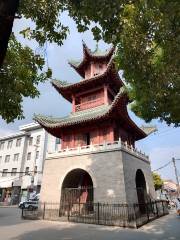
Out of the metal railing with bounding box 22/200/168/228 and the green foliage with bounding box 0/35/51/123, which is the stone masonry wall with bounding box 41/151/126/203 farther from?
the green foliage with bounding box 0/35/51/123

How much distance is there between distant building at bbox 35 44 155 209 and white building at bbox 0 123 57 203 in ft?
60.5

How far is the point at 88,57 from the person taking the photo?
2536 cm

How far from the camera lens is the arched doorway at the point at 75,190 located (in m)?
19.4

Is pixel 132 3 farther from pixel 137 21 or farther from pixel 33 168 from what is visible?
pixel 33 168

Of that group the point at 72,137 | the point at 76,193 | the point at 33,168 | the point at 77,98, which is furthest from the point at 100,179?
the point at 33,168

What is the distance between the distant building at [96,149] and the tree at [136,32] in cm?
967

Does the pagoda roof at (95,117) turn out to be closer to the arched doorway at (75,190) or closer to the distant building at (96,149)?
the distant building at (96,149)

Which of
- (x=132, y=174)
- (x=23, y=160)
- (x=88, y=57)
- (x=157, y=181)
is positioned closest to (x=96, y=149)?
(x=132, y=174)

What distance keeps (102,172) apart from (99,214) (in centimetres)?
299

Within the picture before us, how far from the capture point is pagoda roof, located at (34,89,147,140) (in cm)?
1914

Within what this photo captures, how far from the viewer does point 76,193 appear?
19.7 meters

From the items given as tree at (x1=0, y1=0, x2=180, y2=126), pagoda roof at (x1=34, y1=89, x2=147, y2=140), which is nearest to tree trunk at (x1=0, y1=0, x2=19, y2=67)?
tree at (x1=0, y1=0, x2=180, y2=126)

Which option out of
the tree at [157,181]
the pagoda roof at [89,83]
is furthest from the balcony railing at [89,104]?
the tree at [157,181]

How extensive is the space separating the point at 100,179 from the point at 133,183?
2.68 meters
